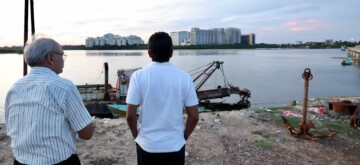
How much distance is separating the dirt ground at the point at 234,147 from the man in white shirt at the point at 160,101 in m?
2.37

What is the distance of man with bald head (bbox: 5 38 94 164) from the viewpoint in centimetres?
182

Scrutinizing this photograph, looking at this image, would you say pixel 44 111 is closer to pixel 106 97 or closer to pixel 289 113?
pixel 289 113

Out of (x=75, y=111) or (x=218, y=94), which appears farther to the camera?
(x=218, y=94)

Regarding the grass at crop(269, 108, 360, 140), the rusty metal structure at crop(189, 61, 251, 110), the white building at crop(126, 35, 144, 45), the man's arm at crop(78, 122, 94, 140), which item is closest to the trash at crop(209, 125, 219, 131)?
the grass at crop(269, 108, 360, 140)

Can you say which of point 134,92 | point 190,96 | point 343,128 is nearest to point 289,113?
point 343,128

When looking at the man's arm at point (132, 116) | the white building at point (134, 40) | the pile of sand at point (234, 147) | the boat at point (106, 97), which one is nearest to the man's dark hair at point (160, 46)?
the man's arm at point (132, 116)

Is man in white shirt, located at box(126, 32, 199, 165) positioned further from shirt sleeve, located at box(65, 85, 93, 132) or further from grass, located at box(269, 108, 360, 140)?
grass, located at box(269, 108, 360, 140)

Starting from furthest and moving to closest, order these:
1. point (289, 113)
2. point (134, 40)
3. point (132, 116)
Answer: point (134, 40)
point (289, 113)
point (132, 116)

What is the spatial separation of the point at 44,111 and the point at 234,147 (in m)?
4.03

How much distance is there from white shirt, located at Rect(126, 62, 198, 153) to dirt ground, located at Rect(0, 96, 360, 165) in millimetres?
2401

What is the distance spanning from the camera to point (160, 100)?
7.59 feet

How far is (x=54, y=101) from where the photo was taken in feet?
5.97

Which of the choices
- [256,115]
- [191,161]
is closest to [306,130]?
[256,115]

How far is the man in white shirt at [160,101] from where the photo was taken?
2.30 m
